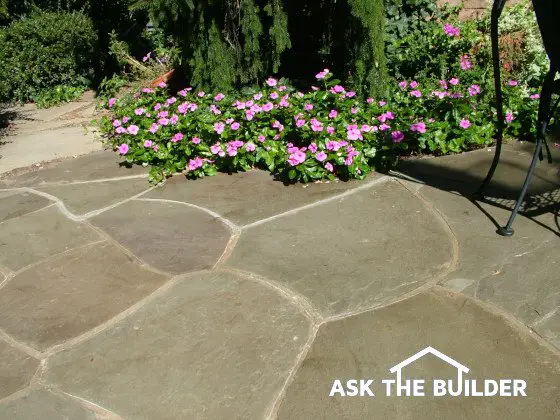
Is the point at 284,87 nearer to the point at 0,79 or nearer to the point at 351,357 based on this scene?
the point at 351,357

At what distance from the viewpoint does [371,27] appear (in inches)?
179

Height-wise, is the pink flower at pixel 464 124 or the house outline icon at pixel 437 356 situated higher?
the pink flower at pixel 464 124

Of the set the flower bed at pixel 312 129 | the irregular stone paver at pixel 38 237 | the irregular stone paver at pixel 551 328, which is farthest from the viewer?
the flower bed at pixel 312 129

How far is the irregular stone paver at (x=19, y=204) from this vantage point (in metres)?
3.93

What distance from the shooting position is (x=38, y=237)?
357cm

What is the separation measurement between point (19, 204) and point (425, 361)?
3.05m

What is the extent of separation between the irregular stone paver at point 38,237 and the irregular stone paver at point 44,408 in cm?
114

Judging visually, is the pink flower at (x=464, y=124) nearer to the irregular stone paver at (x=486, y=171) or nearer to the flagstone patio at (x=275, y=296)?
the irregular stone paver at (x=486, y=171)

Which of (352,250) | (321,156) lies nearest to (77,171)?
(321,156)

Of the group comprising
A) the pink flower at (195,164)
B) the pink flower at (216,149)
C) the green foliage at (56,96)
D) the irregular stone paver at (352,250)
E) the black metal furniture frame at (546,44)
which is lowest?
the green foliage at (56,96)

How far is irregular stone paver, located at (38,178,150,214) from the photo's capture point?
3.98 m

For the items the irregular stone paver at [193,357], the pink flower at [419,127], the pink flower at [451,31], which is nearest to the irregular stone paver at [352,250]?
the irregular stone paver at [193,357]

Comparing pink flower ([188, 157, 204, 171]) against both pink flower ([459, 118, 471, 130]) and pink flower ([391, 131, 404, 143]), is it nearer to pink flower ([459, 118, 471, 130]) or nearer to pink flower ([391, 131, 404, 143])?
pink flower ([391, 131, 404, 143])

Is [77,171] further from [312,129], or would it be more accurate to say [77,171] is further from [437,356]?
[437,356]
